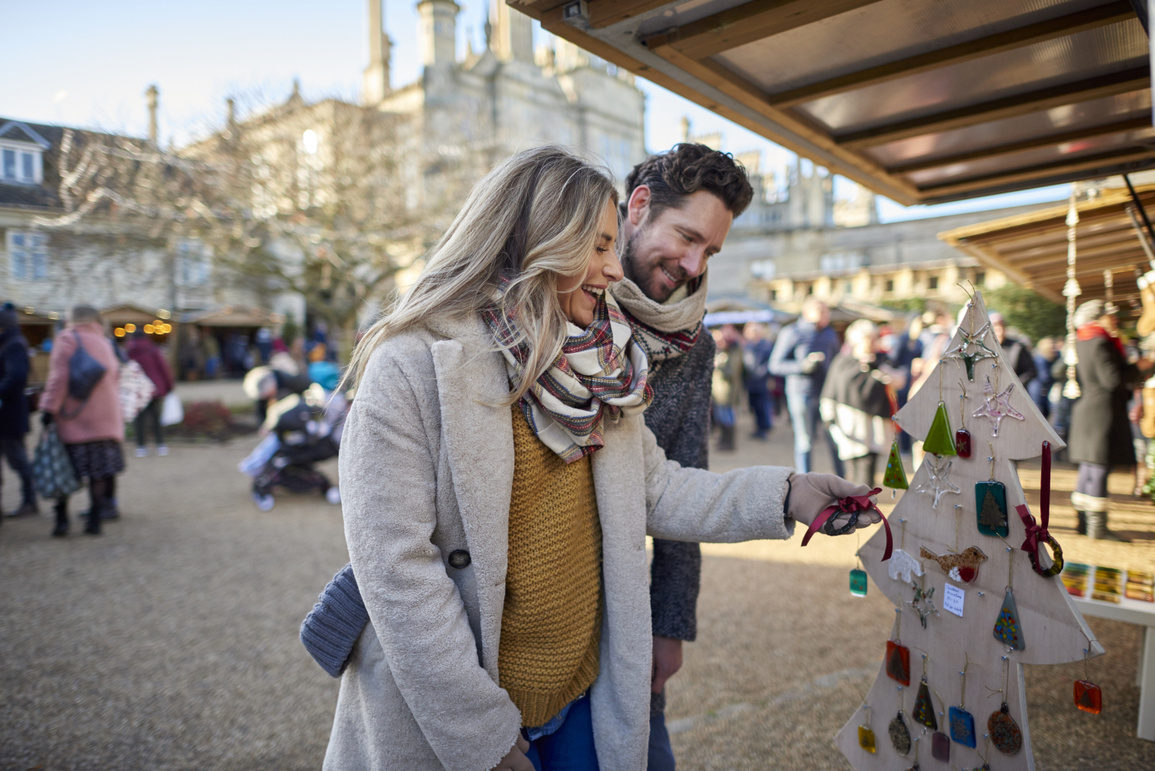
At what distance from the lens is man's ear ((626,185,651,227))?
191 cm

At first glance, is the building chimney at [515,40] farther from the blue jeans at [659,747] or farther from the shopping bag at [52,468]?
the blue jeans at [659,747]

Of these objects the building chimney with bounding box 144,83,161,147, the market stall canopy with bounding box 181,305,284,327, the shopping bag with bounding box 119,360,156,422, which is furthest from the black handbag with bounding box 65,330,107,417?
the market stall canopy with bounding box 181,305,284,327

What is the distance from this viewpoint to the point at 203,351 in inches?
1005

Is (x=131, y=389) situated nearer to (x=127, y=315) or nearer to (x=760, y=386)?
(x=760, y=386)

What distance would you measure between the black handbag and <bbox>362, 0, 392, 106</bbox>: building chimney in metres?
25.3

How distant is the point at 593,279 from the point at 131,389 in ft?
28.1

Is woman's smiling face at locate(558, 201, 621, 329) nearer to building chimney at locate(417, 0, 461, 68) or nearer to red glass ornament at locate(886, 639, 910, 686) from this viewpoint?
red glass ornament at locate(886, 639, 910, 686)

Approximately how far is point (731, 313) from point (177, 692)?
18.2 m

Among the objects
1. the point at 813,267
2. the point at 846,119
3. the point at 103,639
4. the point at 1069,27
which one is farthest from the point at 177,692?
the point at 813,267

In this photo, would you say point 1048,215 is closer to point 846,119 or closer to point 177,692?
point 846,119

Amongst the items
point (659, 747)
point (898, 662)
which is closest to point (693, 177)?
point (898, 662)

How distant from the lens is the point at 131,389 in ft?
26.7

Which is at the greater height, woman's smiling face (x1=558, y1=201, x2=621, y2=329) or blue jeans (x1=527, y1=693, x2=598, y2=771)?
woman's smiling face (x1=558, y1=201, x2=621, y2=329)

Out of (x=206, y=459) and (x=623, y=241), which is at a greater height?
(x=623, y=241)
